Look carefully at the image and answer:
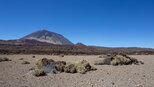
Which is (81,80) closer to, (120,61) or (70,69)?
(70,69)

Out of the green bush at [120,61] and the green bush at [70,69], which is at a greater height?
the green bush at [120,61]

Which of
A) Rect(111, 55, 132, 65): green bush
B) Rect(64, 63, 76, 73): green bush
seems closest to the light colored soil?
Rect(64, 63, 76, 73): green bush

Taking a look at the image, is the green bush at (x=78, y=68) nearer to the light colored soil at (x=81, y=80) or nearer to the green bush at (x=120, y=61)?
the light colored soil at (x=81, y=80)

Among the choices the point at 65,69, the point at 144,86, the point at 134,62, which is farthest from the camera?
the point at 134,62

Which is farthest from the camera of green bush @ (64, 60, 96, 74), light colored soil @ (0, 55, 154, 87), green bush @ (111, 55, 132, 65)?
green bush @ (111, 55, 132, 65)

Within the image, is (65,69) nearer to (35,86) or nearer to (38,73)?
(38,73)

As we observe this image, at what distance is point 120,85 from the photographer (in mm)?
7230

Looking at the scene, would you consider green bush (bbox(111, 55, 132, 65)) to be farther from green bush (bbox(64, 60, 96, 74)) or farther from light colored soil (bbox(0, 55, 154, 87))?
light colored soil (bbox(0, 55, 154, 87))

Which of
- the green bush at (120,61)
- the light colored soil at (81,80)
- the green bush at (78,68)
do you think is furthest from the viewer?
the green bush at (120,61)

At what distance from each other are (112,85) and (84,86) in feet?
5.25

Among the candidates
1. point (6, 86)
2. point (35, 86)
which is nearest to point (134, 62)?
point (35, 86)

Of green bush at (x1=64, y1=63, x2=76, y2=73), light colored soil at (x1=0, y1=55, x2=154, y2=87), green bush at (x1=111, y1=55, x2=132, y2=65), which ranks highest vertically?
green bush at (x1=111, y1=55, x2=132, y2=65)

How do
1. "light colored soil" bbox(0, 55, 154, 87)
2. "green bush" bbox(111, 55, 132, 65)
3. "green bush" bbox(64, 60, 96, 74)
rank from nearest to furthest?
"light colored soil" bbox(0, 55, 154, 87)
"green bush" bbox(64, 60, 96, 74)
"green bush" bbox(111, 55, 132, 65)

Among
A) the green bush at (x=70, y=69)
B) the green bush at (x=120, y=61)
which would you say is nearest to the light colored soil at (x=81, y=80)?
the green bush at (x=70, y=69)
